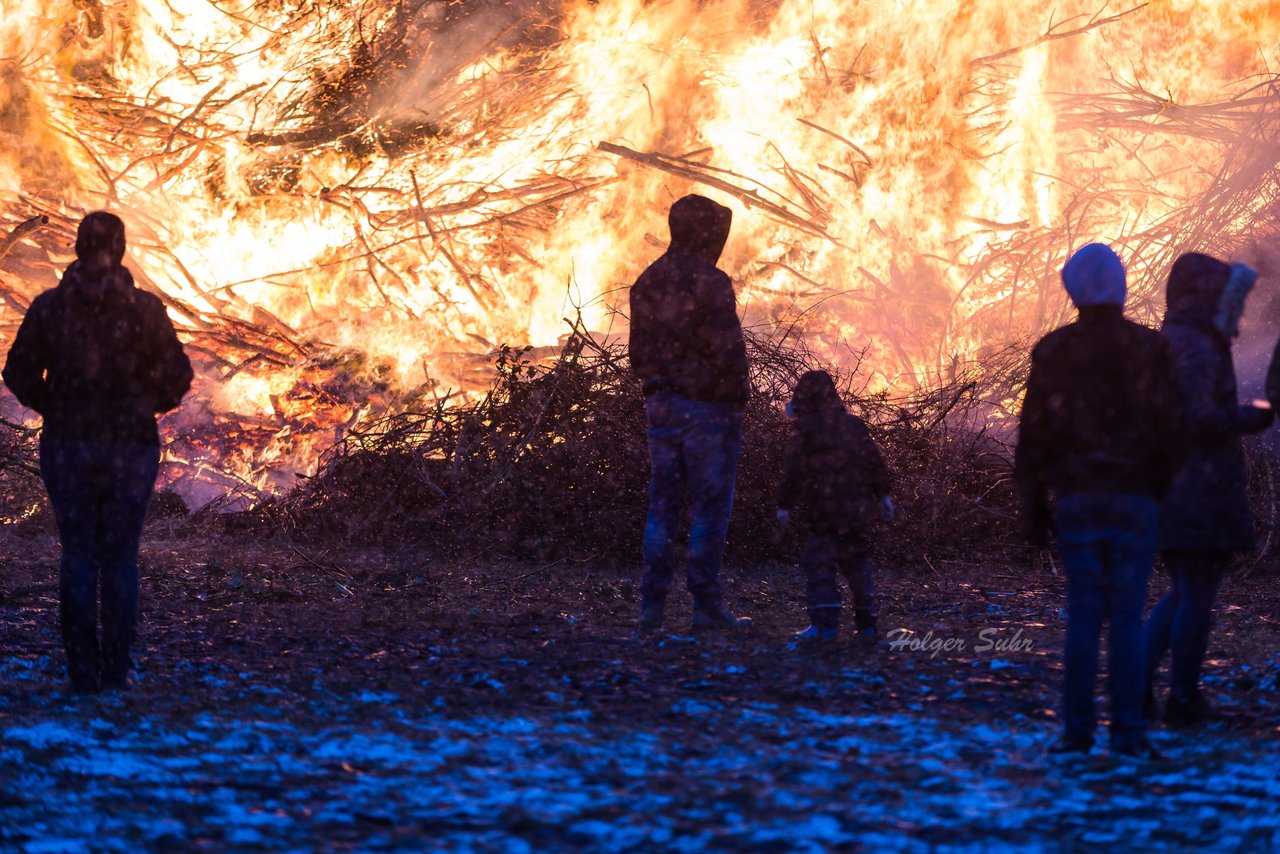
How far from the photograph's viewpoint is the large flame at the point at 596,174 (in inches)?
546

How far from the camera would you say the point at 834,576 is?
6.59 meters

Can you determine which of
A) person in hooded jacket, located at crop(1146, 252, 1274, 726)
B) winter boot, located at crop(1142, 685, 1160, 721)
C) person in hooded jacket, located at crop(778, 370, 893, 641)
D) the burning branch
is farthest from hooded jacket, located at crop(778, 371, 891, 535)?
the burning branch

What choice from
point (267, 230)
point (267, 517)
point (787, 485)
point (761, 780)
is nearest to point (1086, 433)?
point (761, 780)

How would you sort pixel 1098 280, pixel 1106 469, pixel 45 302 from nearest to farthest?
pixel 1106 469 → pixel 1098 280 → pixel 45 302

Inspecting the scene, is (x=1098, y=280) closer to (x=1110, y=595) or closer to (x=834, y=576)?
(x=1110, y=595)

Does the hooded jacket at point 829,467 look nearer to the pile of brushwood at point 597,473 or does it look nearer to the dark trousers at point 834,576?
the dark trousers at point 834,576

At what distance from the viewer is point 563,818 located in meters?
3.49

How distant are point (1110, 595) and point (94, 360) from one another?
3.72 m

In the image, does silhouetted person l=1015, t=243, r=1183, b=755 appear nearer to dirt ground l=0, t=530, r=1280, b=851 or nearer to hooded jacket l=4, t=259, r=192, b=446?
dirt ground l=0, t=530, r=1280, b=851

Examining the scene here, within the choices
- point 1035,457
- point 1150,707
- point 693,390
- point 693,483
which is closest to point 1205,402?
point 1035,457

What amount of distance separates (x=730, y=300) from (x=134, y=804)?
3867mm

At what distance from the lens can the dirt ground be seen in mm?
3416

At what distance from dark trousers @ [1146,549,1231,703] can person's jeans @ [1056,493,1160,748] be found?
0.45 metres

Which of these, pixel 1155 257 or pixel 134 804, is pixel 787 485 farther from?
pixel 1155 257
